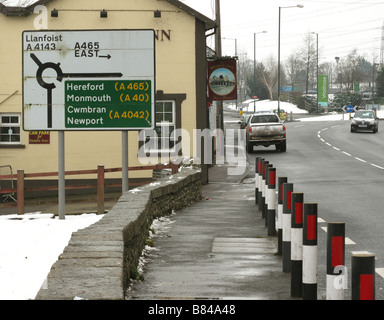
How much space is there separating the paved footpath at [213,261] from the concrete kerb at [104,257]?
27 centimetres

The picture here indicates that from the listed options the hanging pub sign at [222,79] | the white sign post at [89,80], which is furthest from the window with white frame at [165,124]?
the white sign post at [89,80]

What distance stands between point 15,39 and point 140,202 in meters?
15.5

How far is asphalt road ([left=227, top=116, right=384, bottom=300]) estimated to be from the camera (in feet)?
35.4

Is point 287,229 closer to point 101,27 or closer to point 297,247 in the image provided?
point 297,247

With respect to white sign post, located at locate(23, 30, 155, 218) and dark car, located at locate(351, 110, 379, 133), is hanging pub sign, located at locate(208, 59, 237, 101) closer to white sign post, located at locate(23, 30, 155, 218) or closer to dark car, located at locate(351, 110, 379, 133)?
white sign post, located at locate(23, 30, 155, 218)

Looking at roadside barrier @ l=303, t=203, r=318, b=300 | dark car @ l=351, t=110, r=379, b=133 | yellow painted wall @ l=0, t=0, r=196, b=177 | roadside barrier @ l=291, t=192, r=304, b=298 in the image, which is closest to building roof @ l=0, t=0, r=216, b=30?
yellow painted wall @ l=0, t=0, r=196, b=177

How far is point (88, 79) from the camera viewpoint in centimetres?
1406

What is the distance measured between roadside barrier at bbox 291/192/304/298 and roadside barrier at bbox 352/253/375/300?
2.44 metres

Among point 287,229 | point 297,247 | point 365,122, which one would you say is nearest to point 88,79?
point 287,229

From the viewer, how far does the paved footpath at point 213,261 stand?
718 cm

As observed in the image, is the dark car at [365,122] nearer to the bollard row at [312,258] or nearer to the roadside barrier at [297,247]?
the bollard row at [312,258]

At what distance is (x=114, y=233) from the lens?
7.46 m
